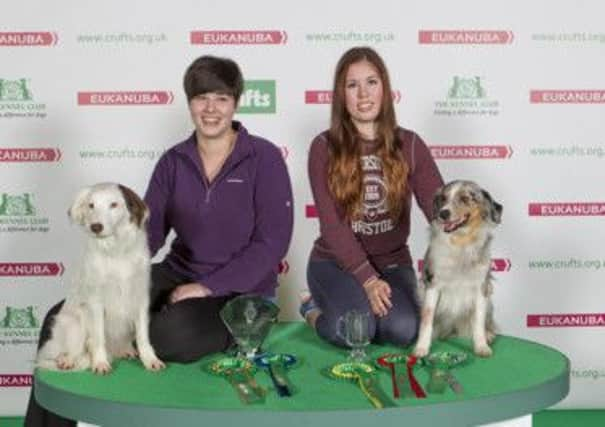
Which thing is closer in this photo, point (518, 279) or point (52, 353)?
point (52, 353)

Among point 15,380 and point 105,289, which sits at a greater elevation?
point 105,289

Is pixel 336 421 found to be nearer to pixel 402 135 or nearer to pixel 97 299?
pixel 97 299

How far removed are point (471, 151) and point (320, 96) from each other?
0.79 m

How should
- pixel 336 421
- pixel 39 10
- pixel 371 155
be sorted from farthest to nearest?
pixel 39 10 < pixel 371 155 < pixel 336 421

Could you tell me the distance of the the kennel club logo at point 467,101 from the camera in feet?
14.3

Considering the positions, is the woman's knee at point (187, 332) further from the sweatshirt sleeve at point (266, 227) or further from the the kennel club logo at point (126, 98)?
the the kennel club logo at point (126, 98)

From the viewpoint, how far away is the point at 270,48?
4344mm

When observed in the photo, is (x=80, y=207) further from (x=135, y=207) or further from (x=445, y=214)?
(x=445, y=214)

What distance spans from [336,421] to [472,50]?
96.3 inches

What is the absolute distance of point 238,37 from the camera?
434 centimetres

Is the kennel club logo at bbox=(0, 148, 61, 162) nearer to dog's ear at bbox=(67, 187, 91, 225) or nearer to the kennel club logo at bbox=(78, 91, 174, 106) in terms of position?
the kennel club logo at bbox=(78, 91, 174, 106)

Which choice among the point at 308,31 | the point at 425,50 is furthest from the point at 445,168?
the point at 308,31

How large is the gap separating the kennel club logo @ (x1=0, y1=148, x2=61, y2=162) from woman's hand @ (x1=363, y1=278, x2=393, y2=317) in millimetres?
1904

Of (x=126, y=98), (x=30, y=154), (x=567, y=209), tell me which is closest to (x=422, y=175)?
(x=567, y=209)
